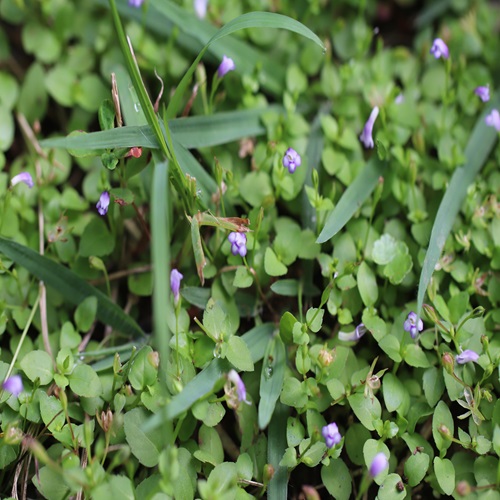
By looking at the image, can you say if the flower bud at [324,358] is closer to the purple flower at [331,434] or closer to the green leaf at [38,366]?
the purple flower at [331,434]

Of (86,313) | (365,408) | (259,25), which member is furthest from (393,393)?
(259,25)

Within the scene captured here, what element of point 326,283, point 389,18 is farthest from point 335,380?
point 389,18

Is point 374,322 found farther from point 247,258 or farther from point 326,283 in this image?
point 247,258

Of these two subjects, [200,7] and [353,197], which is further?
[200,7]

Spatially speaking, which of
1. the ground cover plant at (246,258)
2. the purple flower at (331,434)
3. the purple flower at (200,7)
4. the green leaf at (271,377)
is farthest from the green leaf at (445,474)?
the purple flower at (200,7)

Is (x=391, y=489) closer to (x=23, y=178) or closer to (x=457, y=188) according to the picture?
(x=457, y=188)

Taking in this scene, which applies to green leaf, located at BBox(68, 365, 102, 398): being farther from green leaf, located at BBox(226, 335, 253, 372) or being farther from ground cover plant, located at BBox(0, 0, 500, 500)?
green leaf, located at BBox(226, 335, 253, 372)
